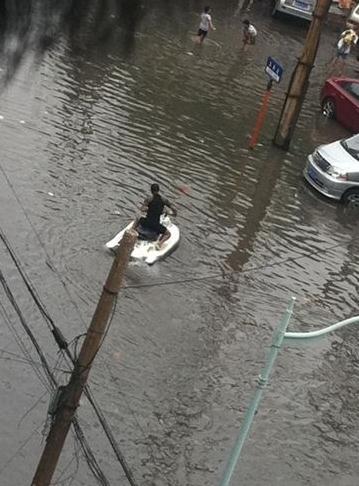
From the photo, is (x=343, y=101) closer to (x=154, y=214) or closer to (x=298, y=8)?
(x=154, y=214)

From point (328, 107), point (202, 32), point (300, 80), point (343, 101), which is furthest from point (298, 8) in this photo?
point (300, 80)

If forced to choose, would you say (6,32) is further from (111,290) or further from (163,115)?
(111,290)

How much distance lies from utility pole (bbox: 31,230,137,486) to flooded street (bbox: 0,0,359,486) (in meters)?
2.12

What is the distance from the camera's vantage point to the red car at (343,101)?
25.8m

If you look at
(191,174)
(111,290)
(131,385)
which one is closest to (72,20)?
(191,174)

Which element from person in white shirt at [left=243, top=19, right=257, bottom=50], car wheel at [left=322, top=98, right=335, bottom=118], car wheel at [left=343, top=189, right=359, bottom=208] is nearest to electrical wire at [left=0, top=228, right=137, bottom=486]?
car wheel at [left=343, top=189, right=359, bottom=208]

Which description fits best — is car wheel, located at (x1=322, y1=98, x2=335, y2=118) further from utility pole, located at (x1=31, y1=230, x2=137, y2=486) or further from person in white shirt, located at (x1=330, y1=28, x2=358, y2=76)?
utility pole, located at (x1=31, y1=230, x2=137, y2=486)

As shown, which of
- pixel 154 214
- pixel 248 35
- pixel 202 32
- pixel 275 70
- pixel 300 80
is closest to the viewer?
pixel 154 214

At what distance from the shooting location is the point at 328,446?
38.8 feet

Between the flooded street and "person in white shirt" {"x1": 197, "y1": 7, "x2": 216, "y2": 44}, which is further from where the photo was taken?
"person in white shirt" {"x1": 197, "y1": 7, "x2": 216, "y2": 44}

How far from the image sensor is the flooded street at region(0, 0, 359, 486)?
11055 mm

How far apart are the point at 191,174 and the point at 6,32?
11.4 m

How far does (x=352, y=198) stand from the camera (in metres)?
20.3

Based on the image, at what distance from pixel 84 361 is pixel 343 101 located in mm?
19990
